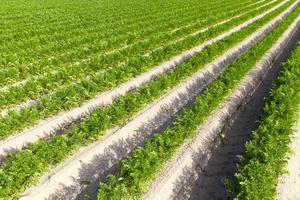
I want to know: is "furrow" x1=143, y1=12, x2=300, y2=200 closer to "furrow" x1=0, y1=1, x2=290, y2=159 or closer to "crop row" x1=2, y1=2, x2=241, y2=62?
"furrow" x1=0, y1=1, x2=290, y2=159

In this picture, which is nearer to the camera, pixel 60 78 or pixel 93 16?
pixel 60 78

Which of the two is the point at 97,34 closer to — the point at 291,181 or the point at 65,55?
the point at 65,55

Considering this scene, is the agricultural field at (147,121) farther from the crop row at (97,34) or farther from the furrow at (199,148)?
the crop row at (97,34)

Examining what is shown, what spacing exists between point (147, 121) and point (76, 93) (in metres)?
3.46

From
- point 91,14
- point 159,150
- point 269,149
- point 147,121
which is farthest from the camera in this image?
point 91,14

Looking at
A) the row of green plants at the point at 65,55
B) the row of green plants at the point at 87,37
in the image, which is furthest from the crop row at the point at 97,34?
the row of green plants at the point at 65,55

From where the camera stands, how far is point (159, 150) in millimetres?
11164

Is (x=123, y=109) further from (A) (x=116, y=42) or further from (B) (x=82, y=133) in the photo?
(A) (x=116, y=42)

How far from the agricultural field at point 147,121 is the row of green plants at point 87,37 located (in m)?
0.14

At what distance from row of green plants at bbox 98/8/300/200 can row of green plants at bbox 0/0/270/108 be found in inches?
245

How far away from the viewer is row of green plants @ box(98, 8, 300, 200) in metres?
9.73

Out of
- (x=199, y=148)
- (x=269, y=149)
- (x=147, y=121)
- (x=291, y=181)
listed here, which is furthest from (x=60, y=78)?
(x=291, y=181)

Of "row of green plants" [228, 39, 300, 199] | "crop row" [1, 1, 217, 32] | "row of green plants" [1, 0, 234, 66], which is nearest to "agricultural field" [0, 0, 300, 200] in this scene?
"row of green plants" [228, 39, 300, 199]

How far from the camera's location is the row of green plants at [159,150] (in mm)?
9727
